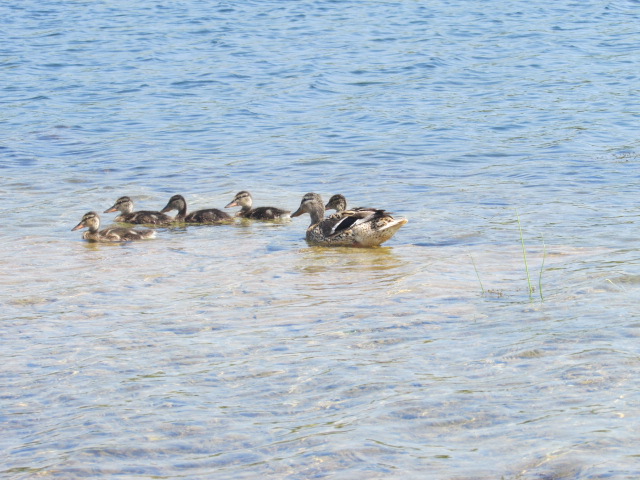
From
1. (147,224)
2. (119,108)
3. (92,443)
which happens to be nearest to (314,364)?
(92,443)

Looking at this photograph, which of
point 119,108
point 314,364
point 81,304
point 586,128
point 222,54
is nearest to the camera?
point 314,364

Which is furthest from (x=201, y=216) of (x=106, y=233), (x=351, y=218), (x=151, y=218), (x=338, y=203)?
(x=351, y=218)

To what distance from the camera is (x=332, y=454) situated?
197 inches

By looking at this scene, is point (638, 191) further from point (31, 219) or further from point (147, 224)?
point (31, 219)

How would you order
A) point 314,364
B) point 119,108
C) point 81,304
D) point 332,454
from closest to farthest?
point 332,454, point 314,364, point 81,304, point 119,108

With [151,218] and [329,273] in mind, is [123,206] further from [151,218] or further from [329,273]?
[329,273]

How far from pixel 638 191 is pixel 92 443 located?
892 cm

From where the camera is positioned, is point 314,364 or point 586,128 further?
point 586,128

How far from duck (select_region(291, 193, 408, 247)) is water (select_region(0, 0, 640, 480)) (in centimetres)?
31

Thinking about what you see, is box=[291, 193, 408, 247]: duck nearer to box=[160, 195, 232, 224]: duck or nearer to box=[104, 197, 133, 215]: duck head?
box=[160, 195, 232, 224]: duck

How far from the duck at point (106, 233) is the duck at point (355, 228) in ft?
6.26

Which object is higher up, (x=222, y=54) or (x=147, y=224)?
(x=222, y=54)

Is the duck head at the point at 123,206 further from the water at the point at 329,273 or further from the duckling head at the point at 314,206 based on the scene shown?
the duckling head at the point at 314,206

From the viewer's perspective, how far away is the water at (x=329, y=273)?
5.23 m
